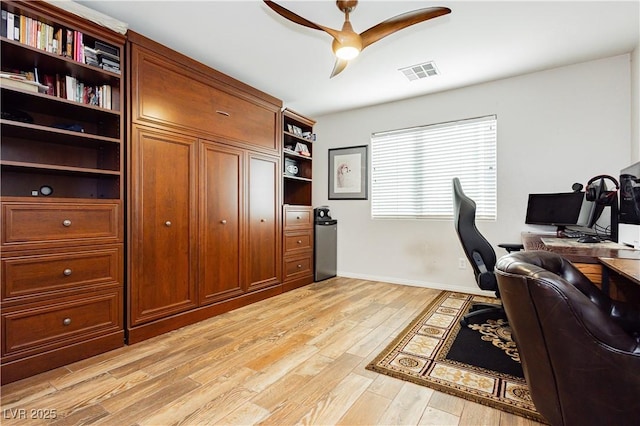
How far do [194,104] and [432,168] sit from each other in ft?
9.58

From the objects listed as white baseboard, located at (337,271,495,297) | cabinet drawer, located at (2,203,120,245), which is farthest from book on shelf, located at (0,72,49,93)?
white baseboard, located at (337,271,495,297)

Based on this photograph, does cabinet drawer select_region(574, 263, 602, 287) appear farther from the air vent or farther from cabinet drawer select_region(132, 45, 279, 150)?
cabinet drawer select_region(132, 45, 279, 150)

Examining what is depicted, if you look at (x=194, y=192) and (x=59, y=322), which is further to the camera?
(x=194, y=192)

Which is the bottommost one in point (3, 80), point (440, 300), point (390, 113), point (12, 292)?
point (440, 300)

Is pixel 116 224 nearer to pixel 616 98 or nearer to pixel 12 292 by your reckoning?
pixel 12 292

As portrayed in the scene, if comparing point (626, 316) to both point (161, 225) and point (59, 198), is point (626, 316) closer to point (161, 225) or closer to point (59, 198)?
point (161, 225)

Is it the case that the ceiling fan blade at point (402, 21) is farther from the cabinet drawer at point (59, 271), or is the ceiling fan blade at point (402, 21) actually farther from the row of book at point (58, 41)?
the cabinet drawer at point (59, 271)

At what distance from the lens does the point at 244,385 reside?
1.75 meters

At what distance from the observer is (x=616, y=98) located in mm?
2980

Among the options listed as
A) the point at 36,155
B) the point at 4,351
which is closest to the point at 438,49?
the point at 36,155

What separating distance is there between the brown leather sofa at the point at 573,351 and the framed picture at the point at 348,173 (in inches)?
142

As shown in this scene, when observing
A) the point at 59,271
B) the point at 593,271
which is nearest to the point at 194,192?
the point at 59,271

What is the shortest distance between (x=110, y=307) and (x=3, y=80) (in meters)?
1.56

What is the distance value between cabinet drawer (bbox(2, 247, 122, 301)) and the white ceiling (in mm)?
1807
